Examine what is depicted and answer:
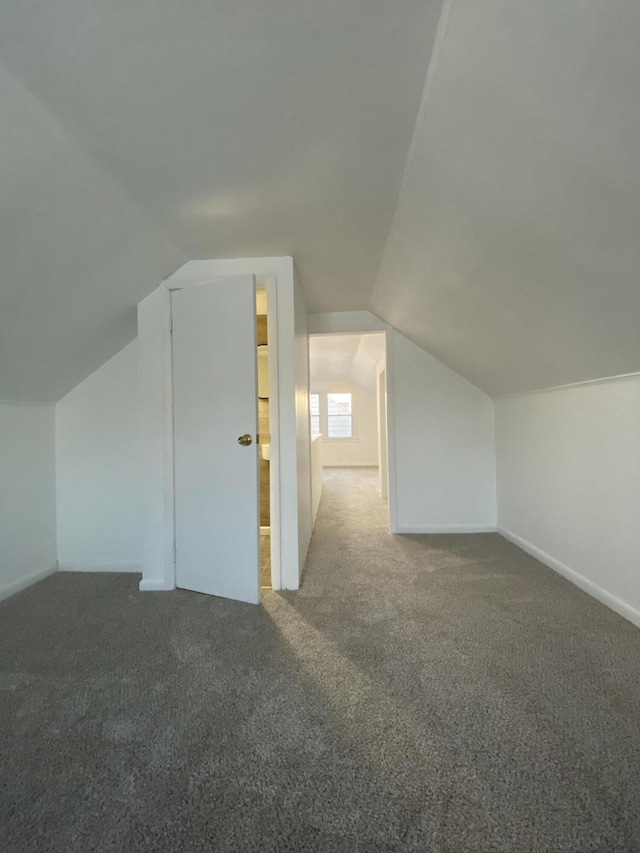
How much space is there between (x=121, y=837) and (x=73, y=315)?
86.5 inches

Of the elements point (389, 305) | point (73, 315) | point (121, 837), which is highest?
point (389, 305)

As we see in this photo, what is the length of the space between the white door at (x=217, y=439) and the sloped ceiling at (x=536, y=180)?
42.8 inches

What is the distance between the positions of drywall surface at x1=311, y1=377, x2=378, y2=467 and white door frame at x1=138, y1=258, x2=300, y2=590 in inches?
281

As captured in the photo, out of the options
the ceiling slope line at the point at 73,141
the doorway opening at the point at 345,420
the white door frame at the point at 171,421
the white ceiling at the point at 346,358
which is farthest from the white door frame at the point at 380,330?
the doorway opening at the point at 345,420

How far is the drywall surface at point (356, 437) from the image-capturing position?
9.73m

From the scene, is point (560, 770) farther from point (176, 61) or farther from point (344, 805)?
point (176, 61)

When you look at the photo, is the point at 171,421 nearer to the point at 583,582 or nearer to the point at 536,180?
the point at 536,180

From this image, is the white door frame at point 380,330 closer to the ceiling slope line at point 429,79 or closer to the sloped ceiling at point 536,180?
the sloped ceiling at point 536,180

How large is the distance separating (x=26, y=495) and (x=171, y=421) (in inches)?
43.4

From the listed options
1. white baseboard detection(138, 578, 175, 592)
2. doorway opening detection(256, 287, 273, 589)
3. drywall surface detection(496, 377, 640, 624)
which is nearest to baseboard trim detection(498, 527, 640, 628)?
drywall surface detection(496, 377, 640, 624)

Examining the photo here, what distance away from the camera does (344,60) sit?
1192 millimetres

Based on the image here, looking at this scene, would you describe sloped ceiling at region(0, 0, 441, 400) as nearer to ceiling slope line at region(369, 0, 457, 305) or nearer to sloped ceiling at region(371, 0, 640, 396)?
ceiling slope line at region(369, 0, 457, 305)

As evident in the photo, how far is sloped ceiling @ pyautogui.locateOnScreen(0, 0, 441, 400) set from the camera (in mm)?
1075

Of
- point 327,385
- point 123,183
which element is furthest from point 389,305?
point 327,385
